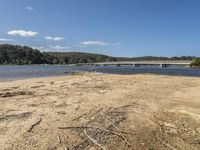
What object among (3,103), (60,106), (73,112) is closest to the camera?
(73,112)

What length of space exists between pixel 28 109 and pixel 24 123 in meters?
2.79

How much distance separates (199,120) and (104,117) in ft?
13.4

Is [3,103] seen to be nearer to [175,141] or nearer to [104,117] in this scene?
[104,117]

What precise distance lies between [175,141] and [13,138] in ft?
17.9

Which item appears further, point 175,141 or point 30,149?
point 175,141

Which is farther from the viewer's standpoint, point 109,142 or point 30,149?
point 109,142

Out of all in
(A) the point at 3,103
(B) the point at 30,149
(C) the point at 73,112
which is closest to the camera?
(B) the point at 30,149

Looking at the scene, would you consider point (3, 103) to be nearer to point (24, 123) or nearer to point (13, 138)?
point (24, 123)

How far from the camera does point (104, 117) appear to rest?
11.8 m

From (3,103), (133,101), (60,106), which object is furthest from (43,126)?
(133,101)

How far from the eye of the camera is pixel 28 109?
1347cm

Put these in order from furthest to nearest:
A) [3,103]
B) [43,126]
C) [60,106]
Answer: [3,103] < [60,106] < [43,126]

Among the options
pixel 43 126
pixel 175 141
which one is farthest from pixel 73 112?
pixel 175 141

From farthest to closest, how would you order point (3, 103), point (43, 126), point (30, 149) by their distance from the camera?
point (3, 103) → point (43, 126) → point (30, 149)
